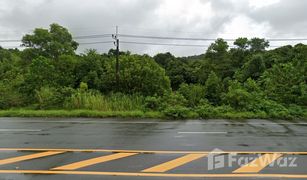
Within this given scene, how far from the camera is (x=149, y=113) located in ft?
58.7

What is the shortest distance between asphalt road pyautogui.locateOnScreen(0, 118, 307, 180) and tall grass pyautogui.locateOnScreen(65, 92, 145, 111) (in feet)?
22.2

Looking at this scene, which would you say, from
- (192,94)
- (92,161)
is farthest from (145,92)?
(92,161)

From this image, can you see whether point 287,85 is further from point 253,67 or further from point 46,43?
point 46,43

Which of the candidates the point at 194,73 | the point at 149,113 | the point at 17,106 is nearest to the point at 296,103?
the point at 149,113

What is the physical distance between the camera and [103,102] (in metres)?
19.6

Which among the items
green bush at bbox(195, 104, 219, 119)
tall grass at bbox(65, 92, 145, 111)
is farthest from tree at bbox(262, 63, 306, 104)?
tall grass at bbox(65, 92, 145, 111)

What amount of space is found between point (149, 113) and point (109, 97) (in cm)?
387

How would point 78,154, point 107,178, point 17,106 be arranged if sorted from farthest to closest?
point 17,106 → point 78,154 → point 107,178

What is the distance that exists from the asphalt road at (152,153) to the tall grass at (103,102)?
267 inches

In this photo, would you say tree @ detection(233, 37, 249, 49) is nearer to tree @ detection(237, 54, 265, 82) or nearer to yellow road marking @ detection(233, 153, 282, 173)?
tree @ detection(237, 54, 265, 82)

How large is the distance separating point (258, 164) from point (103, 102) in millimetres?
13764

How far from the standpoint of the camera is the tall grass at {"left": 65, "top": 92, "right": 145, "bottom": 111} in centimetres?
1934

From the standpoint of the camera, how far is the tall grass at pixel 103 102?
1934cm

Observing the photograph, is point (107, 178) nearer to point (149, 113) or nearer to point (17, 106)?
point (149, 113)
